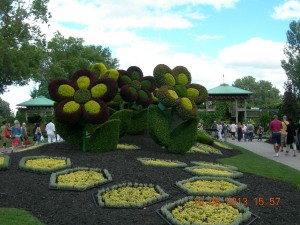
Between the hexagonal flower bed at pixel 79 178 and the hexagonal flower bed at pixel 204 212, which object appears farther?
the hexagonal flower bed at pixel 79 178

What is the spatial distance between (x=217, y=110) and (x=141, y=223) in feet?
106

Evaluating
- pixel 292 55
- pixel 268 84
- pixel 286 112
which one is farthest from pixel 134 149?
pixel 268 84

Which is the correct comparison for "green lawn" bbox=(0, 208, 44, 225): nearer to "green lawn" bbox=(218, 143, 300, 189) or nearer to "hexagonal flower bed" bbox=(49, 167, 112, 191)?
"hexagonal flower bed" bbox=(49, 167, 112, 191)

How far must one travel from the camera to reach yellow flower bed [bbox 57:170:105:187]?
812cm

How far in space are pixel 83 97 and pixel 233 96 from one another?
89.4 ft

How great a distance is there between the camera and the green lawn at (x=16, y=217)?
6172 mm

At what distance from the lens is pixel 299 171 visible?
37.6 feet

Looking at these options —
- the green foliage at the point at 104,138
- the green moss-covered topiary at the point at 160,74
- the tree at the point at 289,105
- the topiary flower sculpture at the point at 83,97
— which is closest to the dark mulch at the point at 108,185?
the green foliage at the point at 104,138

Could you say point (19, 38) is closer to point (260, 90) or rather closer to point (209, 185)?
point (209, 185)

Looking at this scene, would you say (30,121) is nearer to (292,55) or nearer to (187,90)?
(187,90)

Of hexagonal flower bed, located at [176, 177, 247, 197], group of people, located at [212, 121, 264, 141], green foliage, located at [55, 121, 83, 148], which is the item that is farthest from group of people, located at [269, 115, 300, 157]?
group of people, located at [212, 121, 264, 141]

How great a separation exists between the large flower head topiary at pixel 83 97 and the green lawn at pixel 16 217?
16.1 feet

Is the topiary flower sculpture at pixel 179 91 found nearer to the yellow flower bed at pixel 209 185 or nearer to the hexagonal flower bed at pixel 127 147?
the hexagonal flower bed at pixel 127 147

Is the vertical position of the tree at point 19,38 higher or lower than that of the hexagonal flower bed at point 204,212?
higher
